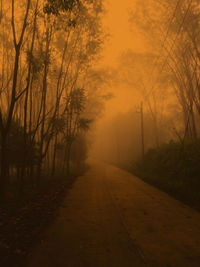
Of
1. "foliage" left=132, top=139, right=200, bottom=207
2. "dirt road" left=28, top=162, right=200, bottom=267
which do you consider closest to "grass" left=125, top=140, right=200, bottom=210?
"foliage" left=132, top=139, right=200, bottom=207

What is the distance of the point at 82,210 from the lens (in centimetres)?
569

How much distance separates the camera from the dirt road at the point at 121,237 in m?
2.88

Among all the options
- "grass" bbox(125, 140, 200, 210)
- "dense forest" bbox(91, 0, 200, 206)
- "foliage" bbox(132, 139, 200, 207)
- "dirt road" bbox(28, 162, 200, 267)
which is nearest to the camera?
"dirt road" bbox(28, 162, 200, 267)

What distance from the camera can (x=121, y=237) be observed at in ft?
12.3

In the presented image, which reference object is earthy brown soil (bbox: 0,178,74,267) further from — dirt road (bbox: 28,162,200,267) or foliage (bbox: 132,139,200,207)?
foliage (bbox: 132,139,200,207)

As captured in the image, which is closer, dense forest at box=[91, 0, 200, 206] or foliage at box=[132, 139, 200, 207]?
foliage at box=[132, 139, 200, 207]

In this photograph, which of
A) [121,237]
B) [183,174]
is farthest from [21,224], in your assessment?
[183,174]

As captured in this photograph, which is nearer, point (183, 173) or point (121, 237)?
point (121, 237)

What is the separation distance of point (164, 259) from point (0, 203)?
204 inches

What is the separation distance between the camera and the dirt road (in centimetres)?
288

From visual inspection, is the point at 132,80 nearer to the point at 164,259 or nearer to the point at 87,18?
the point at 87,18

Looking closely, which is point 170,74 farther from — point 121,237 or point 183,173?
point 121,237

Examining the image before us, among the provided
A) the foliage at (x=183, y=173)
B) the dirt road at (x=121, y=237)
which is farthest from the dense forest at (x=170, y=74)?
the dirt road at (x=121, y=237)

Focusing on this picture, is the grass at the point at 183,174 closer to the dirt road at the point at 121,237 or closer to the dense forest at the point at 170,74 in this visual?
the dense forest at the point at 170,74
